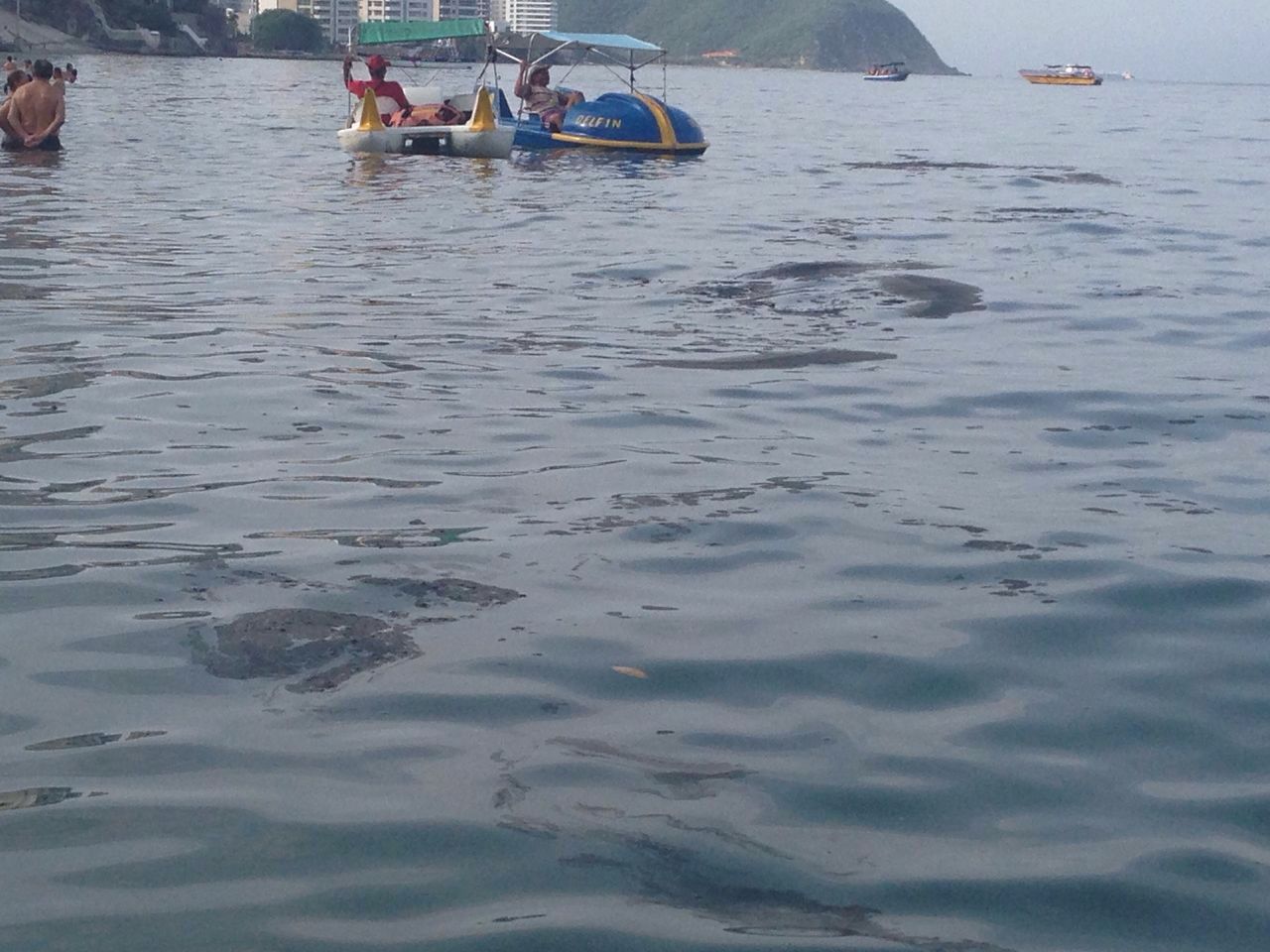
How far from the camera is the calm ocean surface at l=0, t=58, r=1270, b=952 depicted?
2852 mm

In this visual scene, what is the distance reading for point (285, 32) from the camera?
5655 inches

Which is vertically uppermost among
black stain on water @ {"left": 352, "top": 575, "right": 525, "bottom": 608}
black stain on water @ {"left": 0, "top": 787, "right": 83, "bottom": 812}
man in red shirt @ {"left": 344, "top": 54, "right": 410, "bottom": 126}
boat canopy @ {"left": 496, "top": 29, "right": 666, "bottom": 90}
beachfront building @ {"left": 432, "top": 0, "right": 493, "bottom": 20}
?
beachfront building @ {"left": 432, "top": 0, "right": 493, "bottom": 20}

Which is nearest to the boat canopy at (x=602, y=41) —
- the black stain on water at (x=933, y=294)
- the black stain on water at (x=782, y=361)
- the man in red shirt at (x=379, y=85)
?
the man in red shirt at (x=379, y=85)

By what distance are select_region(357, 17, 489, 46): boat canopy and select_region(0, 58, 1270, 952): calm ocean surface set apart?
15861 mm

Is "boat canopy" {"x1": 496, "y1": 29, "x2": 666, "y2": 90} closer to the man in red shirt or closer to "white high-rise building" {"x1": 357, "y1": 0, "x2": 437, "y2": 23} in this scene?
the man in red shirt

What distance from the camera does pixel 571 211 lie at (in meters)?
15.4

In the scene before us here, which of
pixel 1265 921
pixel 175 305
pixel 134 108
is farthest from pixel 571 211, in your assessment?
pixel 134 108

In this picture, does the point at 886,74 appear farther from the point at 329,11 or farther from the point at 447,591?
the point at 447,591

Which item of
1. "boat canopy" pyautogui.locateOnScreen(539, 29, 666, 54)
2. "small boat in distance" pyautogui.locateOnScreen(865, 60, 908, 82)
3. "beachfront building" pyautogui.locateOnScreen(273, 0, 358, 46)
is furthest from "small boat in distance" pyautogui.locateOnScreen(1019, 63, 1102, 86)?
"boat canopy" pyautogui.locateOnScreen(539, 29, 666, 54)

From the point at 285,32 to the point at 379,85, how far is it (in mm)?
128607

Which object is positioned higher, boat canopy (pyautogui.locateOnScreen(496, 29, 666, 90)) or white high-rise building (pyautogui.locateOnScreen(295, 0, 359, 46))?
white high-rise building (pyautogui.locateOnScreen(295, 0, 359, 46))

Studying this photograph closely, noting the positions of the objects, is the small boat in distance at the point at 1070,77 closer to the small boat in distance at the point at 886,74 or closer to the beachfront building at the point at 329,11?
the small boat in distance at the point at 886,74

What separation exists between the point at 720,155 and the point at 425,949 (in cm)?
2338

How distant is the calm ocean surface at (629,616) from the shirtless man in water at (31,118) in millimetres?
10588
